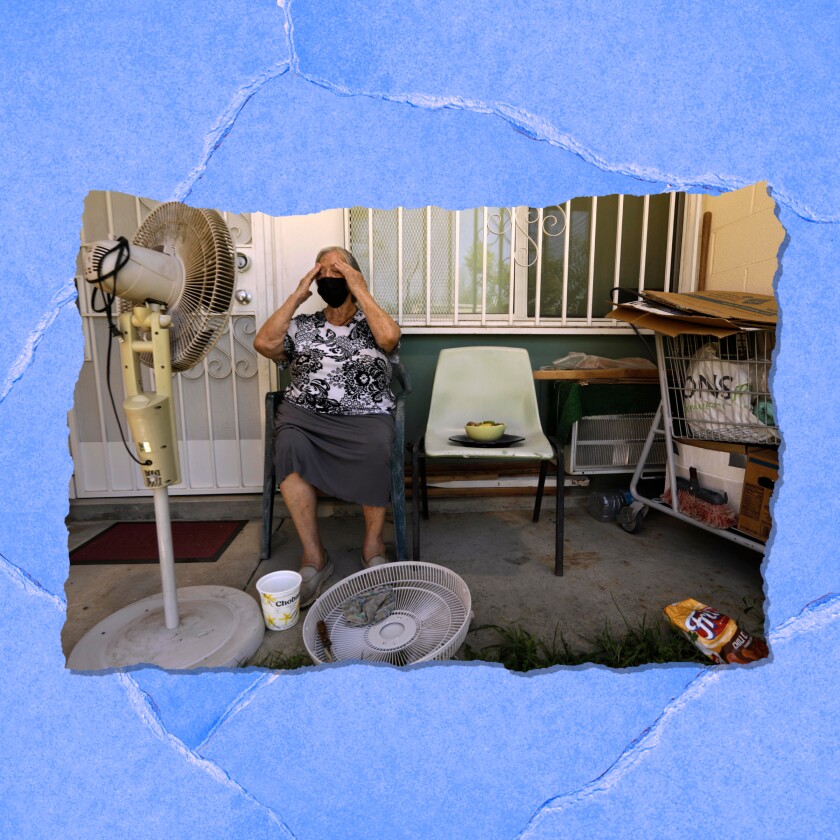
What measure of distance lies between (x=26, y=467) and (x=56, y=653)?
0.33m

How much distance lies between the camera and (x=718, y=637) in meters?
1.44

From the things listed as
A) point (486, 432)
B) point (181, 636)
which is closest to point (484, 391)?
point (486, 432)

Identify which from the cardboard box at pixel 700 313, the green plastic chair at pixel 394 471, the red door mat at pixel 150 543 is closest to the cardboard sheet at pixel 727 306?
the cardboard box at pixel 700 313

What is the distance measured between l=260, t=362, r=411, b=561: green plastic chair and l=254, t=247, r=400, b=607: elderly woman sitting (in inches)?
1.3

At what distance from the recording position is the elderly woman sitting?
1.99 metres

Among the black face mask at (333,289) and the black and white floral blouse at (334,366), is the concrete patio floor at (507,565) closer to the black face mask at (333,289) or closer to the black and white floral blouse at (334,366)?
the black and white floral blouse at (334,366)

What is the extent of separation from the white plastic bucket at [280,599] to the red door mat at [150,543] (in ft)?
2.30

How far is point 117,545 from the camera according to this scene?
7.80 feet

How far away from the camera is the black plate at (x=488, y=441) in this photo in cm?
218

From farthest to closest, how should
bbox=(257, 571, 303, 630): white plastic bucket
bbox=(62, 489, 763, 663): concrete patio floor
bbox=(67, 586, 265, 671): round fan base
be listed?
bbox=(62, 489, 763, 663): concrete patio floor
bbox=(257, 571, 303, 630): white plastic bucket
bbox=(67, 586, 265, 671): round fan base

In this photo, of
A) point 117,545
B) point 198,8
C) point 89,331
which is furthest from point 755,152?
point 89,331

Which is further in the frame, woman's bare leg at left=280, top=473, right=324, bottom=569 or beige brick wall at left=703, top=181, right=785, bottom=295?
beige brick wall at left=703, top=181, right=785, bottom=295

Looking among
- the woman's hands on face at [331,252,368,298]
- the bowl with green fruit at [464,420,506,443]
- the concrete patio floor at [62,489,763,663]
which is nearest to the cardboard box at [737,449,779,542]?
the concrete patio floor at [62,489,763,663]

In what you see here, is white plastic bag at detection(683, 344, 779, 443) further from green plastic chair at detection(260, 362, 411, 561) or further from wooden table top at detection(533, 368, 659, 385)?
green plastic chair at detection(260, 362, 411, 561)
